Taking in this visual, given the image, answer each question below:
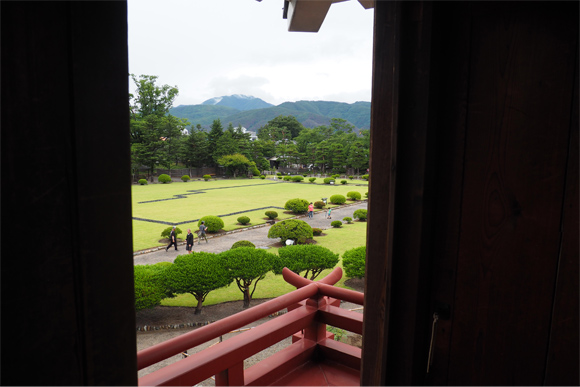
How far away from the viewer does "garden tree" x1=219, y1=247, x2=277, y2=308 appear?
5407mm

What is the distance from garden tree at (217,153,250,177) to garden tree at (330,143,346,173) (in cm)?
755

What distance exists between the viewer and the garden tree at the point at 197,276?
16.7 feet

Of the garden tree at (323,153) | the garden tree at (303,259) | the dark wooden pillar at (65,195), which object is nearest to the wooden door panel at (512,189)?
the dark wooden pillar at (65,195)

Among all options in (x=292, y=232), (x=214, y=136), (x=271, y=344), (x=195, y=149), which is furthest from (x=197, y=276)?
(x=214, y=136)

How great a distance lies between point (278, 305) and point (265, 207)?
A: 12887mm

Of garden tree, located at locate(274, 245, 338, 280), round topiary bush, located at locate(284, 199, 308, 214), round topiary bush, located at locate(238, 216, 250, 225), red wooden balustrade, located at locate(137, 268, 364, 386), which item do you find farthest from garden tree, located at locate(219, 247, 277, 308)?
round topiary bush, located at locate(284, 199, 308, 214)

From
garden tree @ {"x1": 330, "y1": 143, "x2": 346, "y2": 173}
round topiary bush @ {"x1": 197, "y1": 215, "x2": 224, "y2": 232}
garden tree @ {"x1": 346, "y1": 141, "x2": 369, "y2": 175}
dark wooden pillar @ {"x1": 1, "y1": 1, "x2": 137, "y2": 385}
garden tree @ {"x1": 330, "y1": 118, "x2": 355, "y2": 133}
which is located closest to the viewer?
dark wooden pillar @ {"x1": 1, "y1": 1, "x2": 137, "y2": 385}

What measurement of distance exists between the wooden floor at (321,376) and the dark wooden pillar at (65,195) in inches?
43.4

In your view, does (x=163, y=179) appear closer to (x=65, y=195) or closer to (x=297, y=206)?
(x=297, y=206)

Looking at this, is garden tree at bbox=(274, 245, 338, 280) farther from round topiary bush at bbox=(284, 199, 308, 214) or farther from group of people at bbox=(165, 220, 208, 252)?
round topiary bush at bbox=(284, 199, 308, 214)

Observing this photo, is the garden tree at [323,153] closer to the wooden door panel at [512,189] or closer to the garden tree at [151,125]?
the garden tree at [151,125]

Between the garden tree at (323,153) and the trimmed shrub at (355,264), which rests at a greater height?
the garden tree at (323,153)

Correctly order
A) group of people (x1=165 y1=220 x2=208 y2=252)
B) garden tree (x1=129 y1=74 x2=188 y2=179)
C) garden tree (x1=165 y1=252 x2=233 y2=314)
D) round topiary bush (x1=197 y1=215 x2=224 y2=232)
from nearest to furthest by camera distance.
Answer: garden tree (x1=165 y1=252 x2=233 y2=314) → group of people (x1=165 y1=220 x2=208 y2=252) → round topiary bush (x1=197 y1=215 x2=224 y2=232) → garden tree (x1=129 y1=74 x2=188 y2=179)

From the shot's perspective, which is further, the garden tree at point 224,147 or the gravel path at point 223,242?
the garden tree at point 224,147
